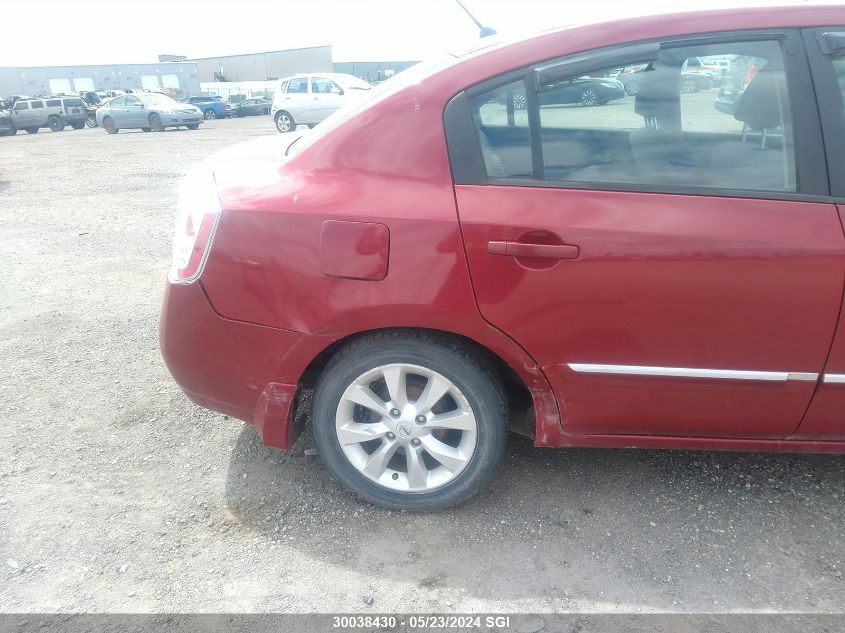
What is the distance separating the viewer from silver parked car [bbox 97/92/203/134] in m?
24.4

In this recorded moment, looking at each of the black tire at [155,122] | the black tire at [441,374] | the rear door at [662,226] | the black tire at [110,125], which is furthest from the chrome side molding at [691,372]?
the black tire at [110,125]

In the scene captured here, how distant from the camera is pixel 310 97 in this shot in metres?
19.3

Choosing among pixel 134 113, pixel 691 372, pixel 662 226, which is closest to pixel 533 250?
pixel 662 226

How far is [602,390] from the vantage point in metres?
2.29

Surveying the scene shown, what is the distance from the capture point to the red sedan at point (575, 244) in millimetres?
2105

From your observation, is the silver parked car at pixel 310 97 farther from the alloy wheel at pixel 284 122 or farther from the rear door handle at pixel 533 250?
the rear door handle at pixel 533 250

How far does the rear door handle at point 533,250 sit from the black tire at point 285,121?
62.3 feet

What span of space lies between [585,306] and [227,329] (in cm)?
127

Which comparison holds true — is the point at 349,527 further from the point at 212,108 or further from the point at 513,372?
the point at 212,108

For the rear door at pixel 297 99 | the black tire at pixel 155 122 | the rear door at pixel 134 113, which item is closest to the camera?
the rear door at pixel 297 99

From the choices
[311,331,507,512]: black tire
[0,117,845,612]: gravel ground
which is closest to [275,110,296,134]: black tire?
[0,117,845,612]: gravel ground

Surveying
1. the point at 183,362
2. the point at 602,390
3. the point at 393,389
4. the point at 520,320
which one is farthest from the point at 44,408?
the point at 602,390

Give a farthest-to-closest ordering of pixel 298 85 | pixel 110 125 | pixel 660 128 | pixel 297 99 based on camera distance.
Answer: pixel 110 125, pixel 298 85, pixel 297 99, pixel 660 128

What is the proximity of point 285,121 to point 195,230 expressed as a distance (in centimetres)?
1889
